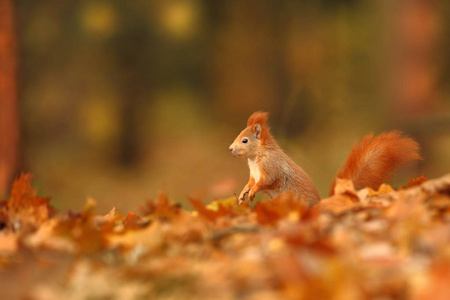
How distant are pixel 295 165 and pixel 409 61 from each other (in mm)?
1285

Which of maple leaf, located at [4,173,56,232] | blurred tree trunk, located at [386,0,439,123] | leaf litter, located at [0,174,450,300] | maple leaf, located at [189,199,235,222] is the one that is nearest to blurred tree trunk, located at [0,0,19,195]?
blurred tree trunk, located at [386,0,439,123]

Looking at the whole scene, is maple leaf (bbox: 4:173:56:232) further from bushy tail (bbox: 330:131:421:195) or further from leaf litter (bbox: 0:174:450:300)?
bushy tail (bbox: 330:131:421:195)

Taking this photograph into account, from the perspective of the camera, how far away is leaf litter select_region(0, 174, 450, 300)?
533mm

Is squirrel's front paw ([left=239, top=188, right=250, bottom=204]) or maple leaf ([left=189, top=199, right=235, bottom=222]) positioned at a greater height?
squirrel's front paw ([left=239, top=188, right=250, bottom=204])

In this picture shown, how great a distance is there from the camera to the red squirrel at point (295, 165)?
128 cm

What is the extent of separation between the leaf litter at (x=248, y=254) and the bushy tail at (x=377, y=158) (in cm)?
31

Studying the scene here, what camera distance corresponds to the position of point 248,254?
668mm

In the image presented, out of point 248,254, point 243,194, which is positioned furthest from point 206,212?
point 243,194

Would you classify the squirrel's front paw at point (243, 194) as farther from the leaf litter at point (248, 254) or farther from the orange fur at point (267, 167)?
the leaf litter at point (248, 254)

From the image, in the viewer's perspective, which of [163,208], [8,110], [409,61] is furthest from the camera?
[8,110]

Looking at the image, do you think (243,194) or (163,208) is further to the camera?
(243,194)

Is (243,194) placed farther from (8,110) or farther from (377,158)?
(8,110)

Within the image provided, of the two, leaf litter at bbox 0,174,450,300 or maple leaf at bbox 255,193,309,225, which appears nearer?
leaf litter at bbox 0,174,450,300

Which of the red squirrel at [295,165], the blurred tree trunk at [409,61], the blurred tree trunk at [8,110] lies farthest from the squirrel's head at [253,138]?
the blurred tree trunk at [8,110]
